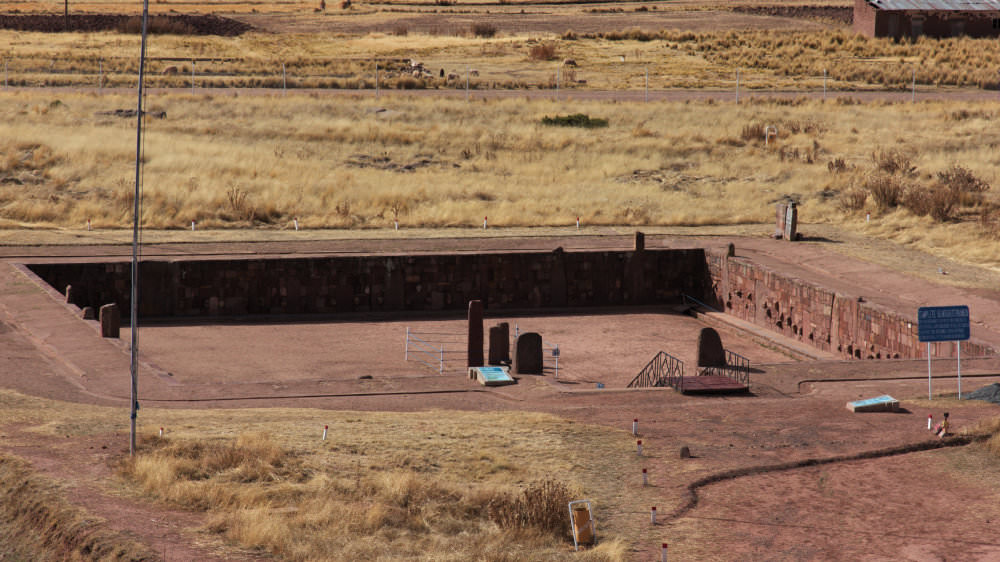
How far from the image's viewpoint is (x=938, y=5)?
84250 mm

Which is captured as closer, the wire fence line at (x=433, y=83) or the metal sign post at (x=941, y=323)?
the metal sign post at (x=941, y=323)

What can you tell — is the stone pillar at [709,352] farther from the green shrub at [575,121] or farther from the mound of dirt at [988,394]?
the green shrub at [575,121]

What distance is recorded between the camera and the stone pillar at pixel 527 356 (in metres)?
24.2

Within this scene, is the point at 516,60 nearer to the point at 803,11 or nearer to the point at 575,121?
the point at 575,121

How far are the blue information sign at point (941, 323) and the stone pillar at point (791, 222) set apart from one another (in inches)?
748

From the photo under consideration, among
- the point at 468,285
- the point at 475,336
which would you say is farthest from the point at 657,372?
the point at 468,285

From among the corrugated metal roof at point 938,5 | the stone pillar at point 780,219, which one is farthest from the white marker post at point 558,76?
the stone pillar at point 780,219

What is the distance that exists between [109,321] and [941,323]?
15.7 meters

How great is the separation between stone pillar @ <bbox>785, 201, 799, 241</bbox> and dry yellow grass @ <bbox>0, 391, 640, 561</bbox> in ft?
68.2

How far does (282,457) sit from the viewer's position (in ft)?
53.2

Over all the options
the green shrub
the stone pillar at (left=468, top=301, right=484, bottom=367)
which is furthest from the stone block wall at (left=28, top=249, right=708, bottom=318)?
the green shrub

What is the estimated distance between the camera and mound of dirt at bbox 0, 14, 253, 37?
306ft

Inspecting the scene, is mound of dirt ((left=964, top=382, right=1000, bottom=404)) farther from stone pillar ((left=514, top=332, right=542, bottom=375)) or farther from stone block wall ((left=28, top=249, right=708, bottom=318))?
stone block wall ((left=28, top=249, right=708, bottom=318))

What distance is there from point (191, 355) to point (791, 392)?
13905 millimetres
